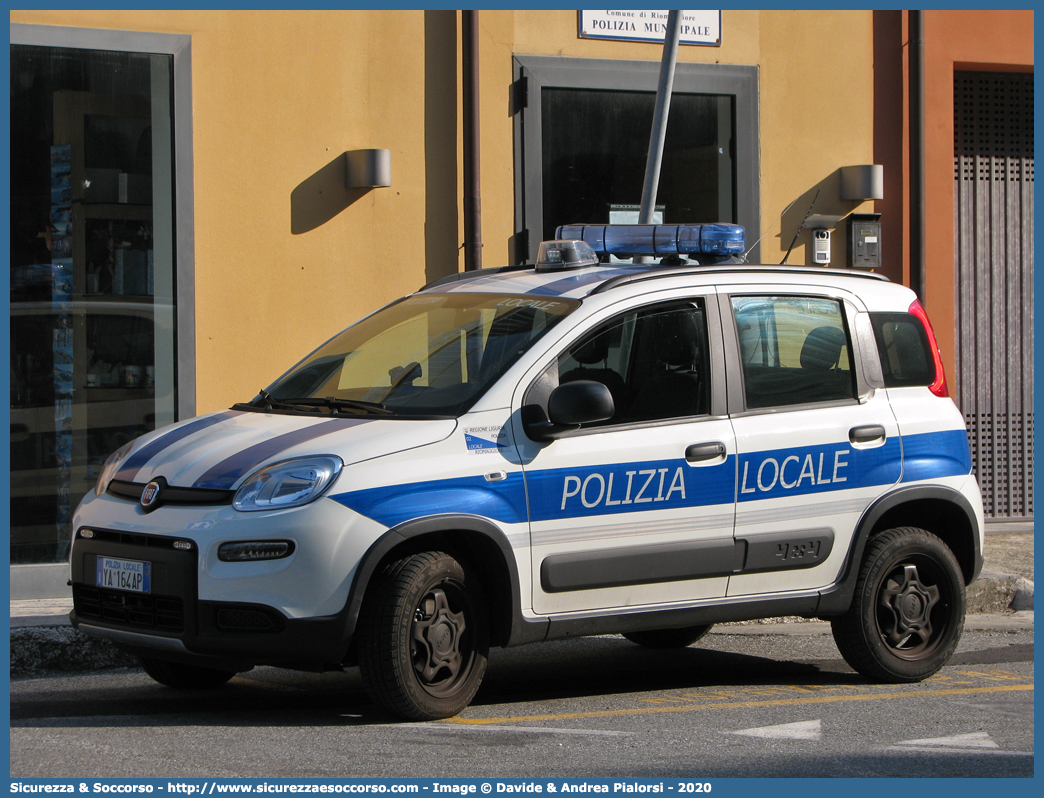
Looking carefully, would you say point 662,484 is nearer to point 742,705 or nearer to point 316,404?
point 742,705

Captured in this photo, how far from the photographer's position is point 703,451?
6000 mm

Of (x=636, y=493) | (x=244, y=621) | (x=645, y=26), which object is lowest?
(x=244, y=621)

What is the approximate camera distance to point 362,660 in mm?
5336

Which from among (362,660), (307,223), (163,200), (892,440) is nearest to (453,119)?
(307,223)

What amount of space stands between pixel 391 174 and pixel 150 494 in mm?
5149

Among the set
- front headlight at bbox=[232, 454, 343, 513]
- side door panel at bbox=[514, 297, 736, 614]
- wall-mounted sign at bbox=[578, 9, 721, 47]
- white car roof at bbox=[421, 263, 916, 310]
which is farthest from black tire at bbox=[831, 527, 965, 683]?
wall-mounted sign at bbox=[578, 9, 721, 47]

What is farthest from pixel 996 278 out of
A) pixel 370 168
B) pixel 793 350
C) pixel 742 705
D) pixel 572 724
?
pixel 572 724

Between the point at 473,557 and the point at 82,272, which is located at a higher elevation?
the point at 82,272

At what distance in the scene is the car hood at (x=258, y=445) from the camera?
5.31 metres

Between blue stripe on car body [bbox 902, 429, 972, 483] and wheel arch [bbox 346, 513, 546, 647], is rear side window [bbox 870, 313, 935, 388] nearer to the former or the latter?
blue stripe on car body [bbox 902, 429, 972, 483]

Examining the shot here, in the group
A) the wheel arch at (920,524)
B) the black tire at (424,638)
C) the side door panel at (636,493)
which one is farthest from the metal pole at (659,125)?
the black tire at (424,638)

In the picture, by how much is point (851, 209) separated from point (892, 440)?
555 centimetres

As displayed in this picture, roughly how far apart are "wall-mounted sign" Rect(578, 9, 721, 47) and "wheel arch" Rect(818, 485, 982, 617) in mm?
5425

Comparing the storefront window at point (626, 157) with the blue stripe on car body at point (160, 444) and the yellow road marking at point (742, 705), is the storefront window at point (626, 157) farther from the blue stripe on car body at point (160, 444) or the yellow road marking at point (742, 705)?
the yellow road marking at point (742, 705)
